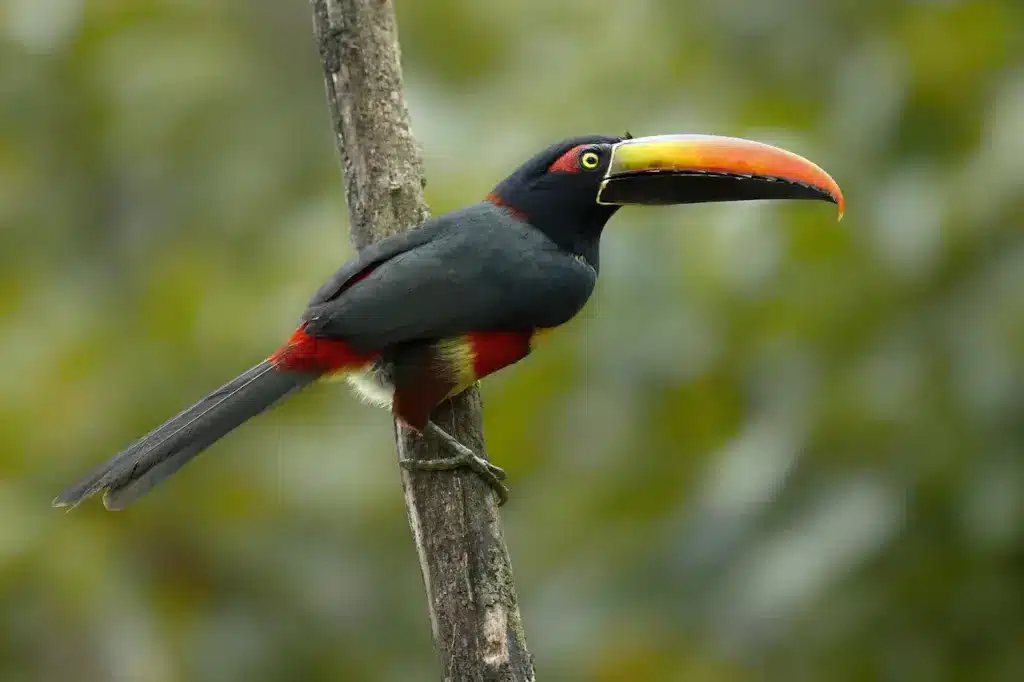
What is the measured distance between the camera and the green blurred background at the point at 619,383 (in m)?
3.53

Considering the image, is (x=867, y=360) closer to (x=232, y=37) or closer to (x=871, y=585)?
(x=871, y=585)

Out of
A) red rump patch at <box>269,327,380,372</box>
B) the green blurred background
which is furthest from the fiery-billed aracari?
the green blurred background

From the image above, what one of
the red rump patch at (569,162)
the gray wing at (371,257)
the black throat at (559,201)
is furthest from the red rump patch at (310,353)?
the red rump patch at (569,162)

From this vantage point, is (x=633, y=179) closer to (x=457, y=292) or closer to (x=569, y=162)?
(x=569, y=162)

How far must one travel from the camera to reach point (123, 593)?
13.0 ft

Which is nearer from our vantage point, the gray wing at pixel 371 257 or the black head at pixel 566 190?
the gray wing at pixel 371 257

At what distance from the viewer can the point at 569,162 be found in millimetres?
3551

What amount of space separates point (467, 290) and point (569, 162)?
22.0 inches

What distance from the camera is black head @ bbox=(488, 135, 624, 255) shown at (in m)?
3.54

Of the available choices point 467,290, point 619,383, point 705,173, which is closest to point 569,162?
point 705,173

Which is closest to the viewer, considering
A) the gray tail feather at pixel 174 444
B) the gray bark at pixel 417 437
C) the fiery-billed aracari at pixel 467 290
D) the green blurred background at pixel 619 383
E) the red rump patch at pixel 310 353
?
the gray bark at pixel 417 437

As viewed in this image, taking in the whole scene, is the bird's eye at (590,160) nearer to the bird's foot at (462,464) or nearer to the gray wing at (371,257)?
the gray wing at (371,257)

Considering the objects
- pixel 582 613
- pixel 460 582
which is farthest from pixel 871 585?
pixel 460 582

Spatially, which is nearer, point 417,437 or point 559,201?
point 417,437
